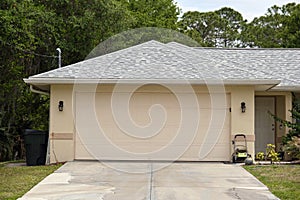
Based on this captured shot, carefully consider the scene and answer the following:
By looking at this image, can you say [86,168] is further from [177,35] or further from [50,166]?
[177,35]

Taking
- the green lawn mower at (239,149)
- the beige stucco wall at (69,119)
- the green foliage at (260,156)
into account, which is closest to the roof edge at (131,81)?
the beige stucco wall at (69,119)

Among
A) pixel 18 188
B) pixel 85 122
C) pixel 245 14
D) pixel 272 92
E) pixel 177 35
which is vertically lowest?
pixel 18 188

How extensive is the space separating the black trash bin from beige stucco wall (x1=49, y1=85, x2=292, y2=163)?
47 centimetres

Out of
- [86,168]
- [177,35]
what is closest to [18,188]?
[86,168]

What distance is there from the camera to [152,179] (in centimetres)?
986

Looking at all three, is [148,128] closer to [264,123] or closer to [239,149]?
[239,149]

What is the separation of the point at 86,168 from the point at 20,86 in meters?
9.22

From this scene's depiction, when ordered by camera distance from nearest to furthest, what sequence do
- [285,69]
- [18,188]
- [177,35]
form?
1. [18,188]
2. [285,69]
3. [177,35]

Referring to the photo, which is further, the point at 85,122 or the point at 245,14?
the point at 245,14

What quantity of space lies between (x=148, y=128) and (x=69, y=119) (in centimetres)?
222

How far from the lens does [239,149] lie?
1302 cm

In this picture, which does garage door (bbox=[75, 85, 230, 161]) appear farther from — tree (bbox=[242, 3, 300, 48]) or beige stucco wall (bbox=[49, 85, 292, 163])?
tree (bbox=[242, 3, 300, 48])

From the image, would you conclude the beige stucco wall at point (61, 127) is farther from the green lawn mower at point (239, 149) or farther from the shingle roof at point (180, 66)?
the green lawn mower at point (239, 149)

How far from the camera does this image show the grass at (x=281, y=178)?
8420 millimetres
